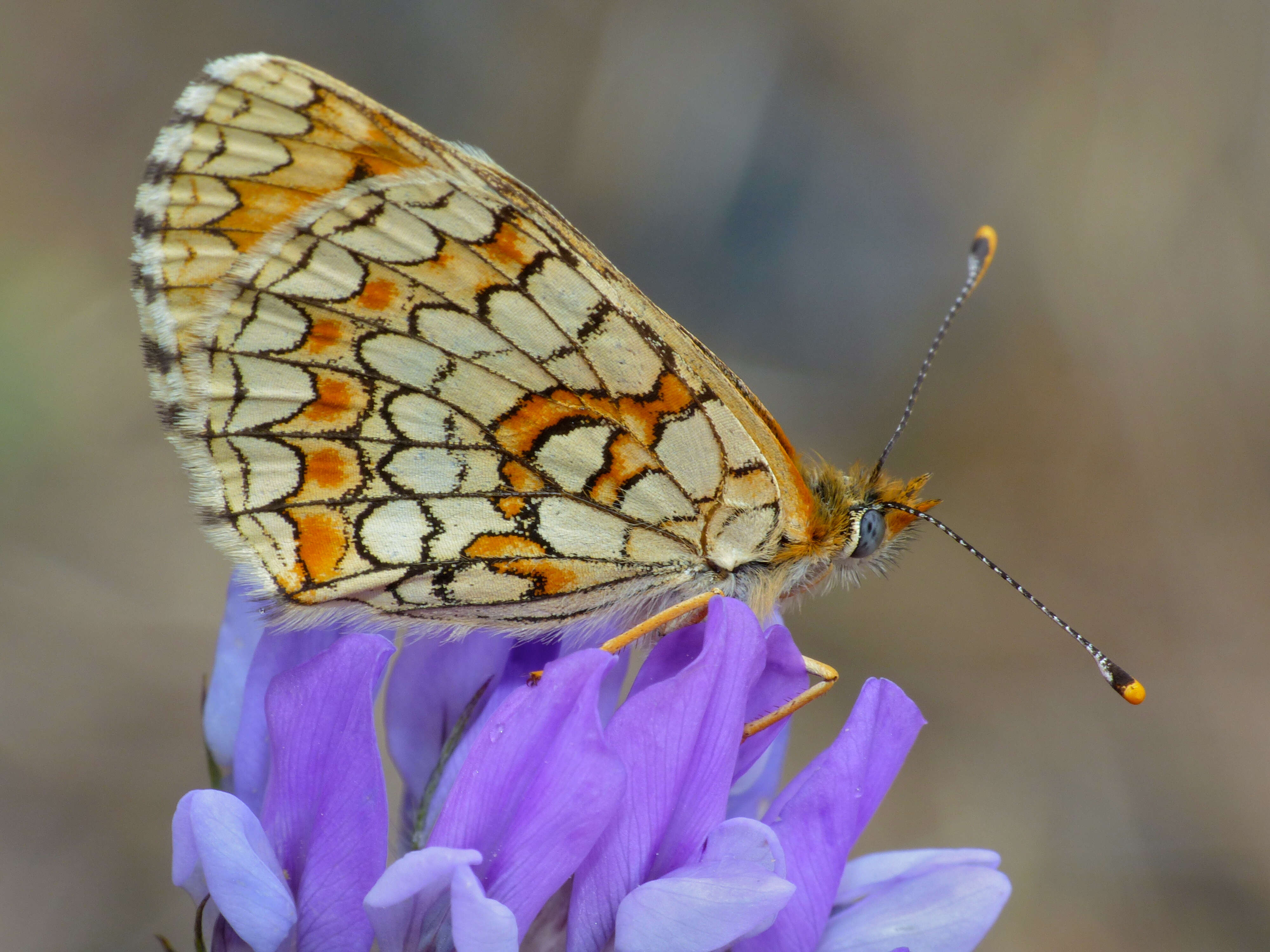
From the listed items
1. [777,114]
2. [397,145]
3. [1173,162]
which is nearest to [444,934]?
[397,145]

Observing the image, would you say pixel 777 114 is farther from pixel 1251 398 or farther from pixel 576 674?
pixel 576 674

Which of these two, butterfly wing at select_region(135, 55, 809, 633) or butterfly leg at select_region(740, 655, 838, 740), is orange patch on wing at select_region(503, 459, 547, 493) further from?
butterfly leg at select_region(740, 655, 838, 740)

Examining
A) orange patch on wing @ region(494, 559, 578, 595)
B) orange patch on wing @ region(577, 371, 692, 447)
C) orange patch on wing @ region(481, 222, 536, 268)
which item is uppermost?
orange patch on wing @ region(481, 222, 536, 268)

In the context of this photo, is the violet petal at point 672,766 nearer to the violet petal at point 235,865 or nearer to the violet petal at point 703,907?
the violet petal at point 703,907

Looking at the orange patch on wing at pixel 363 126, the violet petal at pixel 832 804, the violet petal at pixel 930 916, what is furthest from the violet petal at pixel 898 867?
the orange patch on wing at pixel 363 126

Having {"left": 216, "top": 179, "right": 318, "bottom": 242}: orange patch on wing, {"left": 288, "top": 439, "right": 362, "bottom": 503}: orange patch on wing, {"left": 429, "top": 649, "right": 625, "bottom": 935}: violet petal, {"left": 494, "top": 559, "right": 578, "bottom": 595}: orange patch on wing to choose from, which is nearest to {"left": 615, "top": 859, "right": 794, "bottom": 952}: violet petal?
{"left": 429, "top": 649, "right": 625, "bottom": 935}: violet petal

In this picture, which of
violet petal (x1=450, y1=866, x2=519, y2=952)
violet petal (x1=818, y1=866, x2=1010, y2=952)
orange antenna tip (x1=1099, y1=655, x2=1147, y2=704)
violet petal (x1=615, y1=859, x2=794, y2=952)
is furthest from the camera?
orange antenna tip (x1=1099, y1=655, x2=1147, y2=704)
